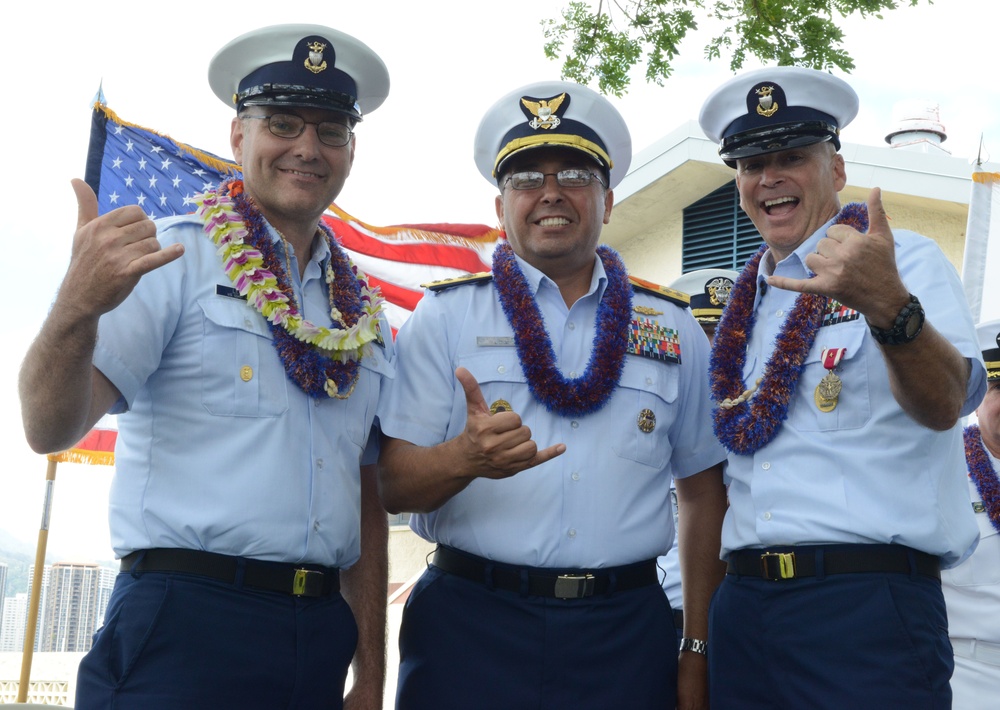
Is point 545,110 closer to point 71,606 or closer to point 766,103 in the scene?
point 766,103

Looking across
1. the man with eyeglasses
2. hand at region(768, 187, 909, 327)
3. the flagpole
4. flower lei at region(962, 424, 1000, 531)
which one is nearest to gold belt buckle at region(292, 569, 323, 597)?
the man with eyeglasses

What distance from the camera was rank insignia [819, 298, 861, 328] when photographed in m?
3.05

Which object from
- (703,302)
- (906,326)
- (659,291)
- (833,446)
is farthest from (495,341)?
(703,302)

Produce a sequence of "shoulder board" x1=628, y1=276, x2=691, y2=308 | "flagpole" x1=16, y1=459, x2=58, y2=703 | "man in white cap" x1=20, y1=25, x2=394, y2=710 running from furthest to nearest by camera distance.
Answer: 1. "flagpole" x1=16, y1=459, x2=58, y2=703
2. "shoulder board" x1=628, y1=276, x2=691, y2=308
3. "man in white cap" x1=20, y1=25, x2=394, y2=710

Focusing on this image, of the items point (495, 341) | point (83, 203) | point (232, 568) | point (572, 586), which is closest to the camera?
point (83, 203)

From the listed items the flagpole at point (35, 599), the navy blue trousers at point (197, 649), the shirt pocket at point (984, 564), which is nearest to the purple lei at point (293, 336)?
the navy blue trousers at point (197, 649)

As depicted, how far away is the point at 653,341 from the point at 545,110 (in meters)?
0.87

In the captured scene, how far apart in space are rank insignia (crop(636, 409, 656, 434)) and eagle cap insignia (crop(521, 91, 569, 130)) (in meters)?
1.01

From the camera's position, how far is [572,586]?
10.1 ft

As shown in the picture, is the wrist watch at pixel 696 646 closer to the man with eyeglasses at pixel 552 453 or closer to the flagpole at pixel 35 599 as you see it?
the man with eyeglasses at pixel 552 453

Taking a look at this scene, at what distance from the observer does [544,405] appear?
3291mm

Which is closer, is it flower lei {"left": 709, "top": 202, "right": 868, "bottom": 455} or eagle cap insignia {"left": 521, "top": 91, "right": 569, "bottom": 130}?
flower lei {"left": 709, "top": 202, "right": 868, "bottom": 455}

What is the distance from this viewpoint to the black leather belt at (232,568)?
Result: 2666mm

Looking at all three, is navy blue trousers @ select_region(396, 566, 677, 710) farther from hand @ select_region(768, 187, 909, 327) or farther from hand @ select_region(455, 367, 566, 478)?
hand @ select_region(768, 187, 909, 327)
